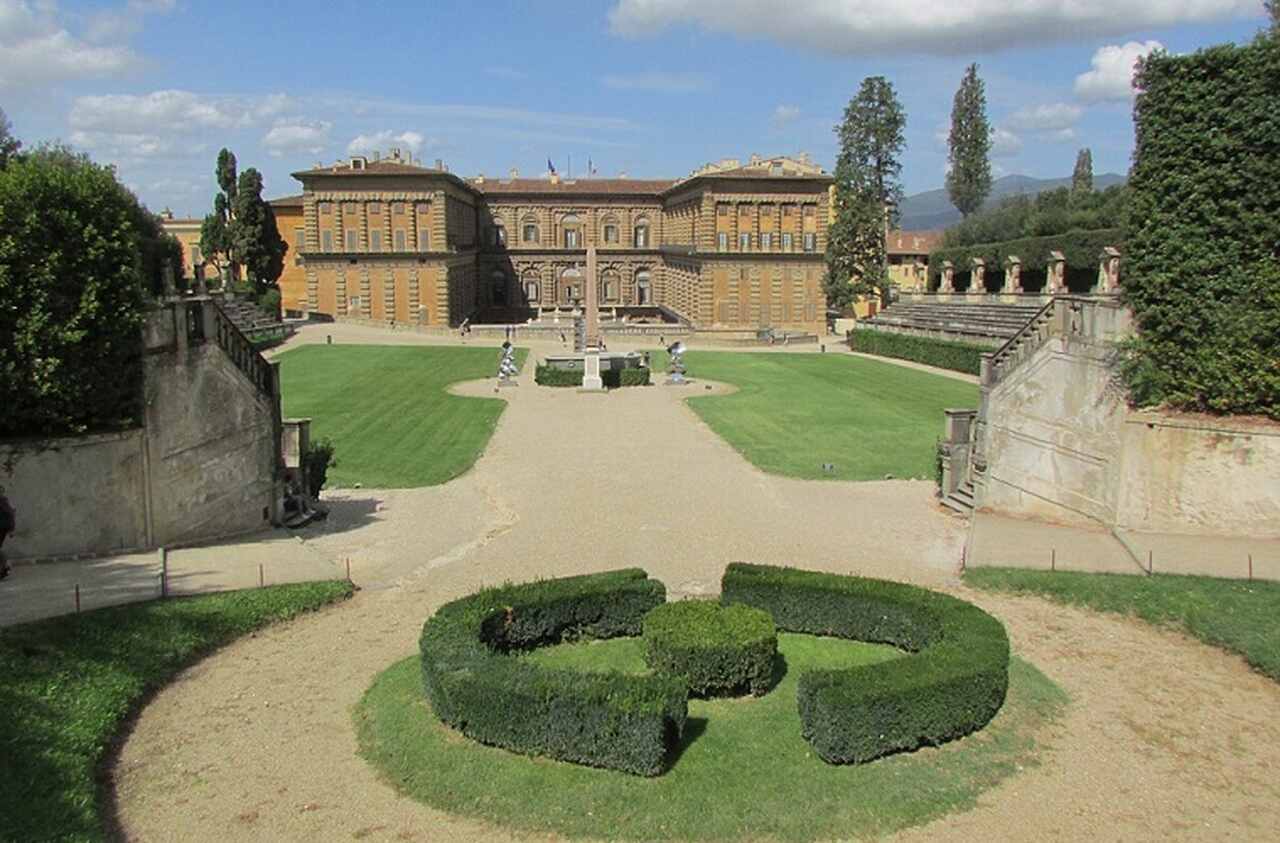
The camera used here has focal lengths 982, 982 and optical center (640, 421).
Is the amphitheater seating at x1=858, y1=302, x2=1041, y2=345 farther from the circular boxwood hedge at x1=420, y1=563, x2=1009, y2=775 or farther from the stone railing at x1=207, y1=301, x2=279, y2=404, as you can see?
the circular boxwood hedge at x1=420, y1=563, x2=1009, y2=775

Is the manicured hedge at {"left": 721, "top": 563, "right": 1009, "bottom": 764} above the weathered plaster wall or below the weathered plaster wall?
below

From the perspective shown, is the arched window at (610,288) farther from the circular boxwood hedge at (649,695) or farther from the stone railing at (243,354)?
the circular boxwood hedge at (649,695)

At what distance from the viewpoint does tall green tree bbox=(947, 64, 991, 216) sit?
91.2m

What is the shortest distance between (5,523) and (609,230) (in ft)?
294

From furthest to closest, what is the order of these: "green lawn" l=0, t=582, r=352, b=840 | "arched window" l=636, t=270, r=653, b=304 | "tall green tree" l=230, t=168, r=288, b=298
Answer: "arched window" l=636, t=270, r=653, b=304 < "tall green tree" l=230, t=168, r=288, b=298 < "green lawn" l=0, t=582, r=352, b=840

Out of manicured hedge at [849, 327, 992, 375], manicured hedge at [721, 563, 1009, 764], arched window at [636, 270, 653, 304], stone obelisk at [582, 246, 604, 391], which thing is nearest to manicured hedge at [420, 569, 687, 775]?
manicured hedge at [721, 563, 1009, 764]

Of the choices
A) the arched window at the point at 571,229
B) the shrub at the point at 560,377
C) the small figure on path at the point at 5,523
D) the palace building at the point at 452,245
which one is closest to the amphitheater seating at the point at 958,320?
the palace building at the point at 452,245

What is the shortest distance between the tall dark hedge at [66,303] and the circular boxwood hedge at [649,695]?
7444 mm

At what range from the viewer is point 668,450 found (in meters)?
28.8

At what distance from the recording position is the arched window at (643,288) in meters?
102

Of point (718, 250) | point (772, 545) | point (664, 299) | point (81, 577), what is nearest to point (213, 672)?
point (81, 577)

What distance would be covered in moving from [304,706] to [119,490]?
689 cm

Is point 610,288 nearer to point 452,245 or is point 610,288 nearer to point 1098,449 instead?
point 452,245

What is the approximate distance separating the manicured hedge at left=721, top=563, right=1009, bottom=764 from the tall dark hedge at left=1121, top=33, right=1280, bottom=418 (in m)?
7.92
